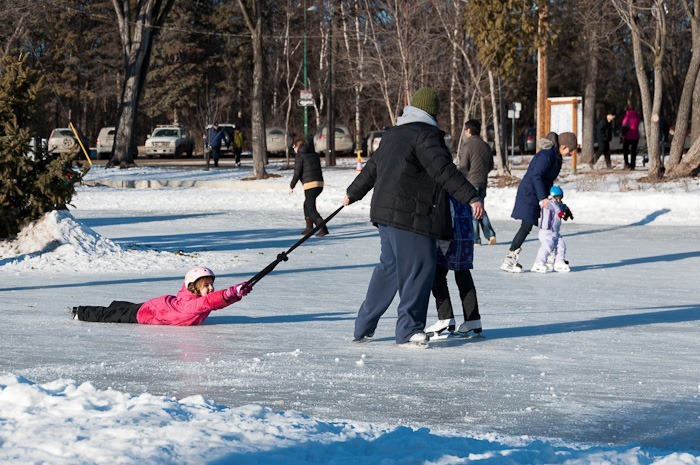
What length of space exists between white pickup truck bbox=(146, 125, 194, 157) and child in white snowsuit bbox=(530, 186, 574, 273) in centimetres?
4427

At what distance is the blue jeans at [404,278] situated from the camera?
7.77 meters

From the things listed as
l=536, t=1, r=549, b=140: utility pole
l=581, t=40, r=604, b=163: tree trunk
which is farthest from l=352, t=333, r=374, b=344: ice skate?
l=581, t=40, r=604, b=163: tree trunk

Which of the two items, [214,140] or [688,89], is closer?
[688,89]

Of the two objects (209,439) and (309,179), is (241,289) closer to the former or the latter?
(209,439)

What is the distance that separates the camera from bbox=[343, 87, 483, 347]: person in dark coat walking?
7648mm

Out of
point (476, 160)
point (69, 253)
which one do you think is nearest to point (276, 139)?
point (476, 160)

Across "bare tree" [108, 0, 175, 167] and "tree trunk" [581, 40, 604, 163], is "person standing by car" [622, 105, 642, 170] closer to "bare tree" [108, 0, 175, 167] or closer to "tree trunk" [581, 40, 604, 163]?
"tree trunk" [581, 40, 604, 163]

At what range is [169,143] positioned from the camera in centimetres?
5672

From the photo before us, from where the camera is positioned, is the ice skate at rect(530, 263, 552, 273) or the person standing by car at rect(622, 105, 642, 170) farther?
the person standing by car at rect(622, 105, 642, 170)

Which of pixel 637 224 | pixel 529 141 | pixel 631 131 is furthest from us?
pixel 529 141

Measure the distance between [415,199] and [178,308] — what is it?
228 cm

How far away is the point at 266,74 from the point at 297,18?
679 cm

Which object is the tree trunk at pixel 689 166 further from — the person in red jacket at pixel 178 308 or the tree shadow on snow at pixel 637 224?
the person in red jacket at pixel 178 308

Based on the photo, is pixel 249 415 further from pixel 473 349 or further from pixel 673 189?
pixel 673 189
